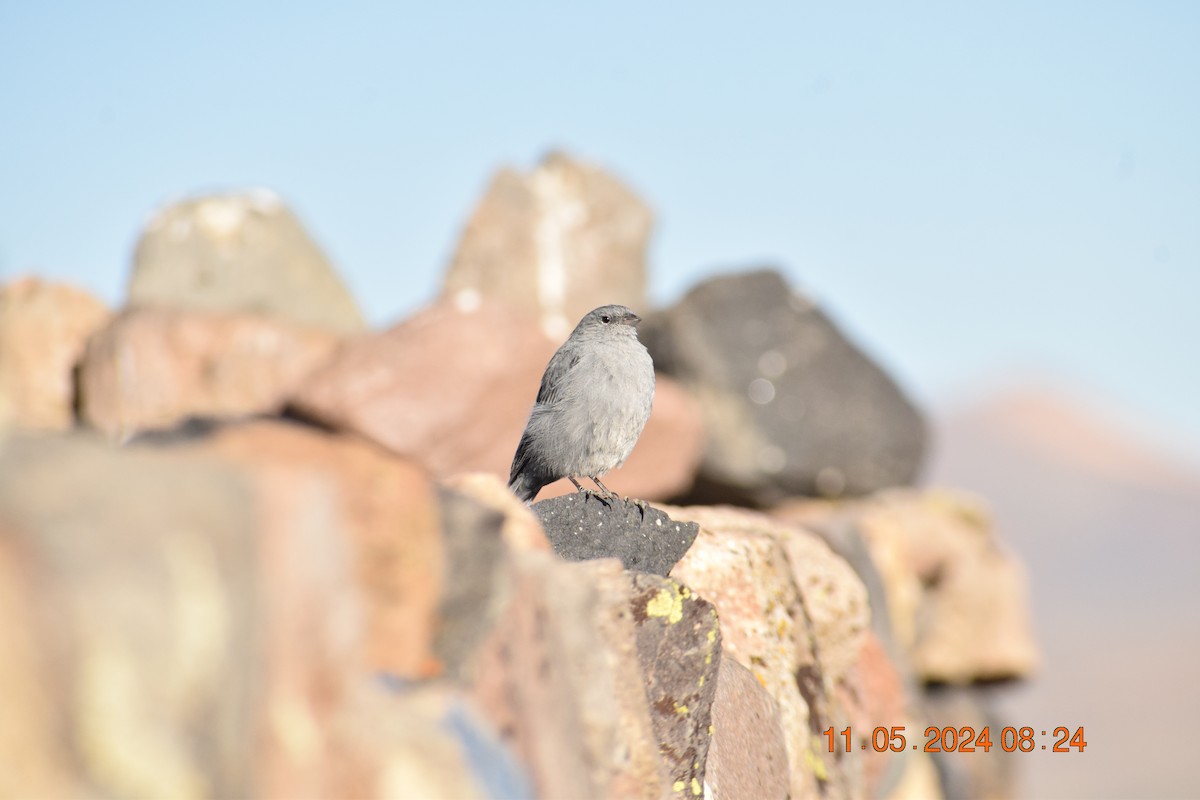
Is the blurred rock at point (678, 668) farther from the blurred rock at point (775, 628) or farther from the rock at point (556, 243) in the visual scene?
the rock at point (556, 243)

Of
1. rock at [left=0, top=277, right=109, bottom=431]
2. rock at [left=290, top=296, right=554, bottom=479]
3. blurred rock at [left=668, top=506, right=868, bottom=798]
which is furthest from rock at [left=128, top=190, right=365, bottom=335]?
blurred rock at [left=668, top=506, right=868, bottom=798]

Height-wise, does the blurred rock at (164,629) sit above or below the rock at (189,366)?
above

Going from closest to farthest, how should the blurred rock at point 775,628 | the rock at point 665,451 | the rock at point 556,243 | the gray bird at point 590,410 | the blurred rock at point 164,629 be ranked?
the blurred rock at point 164,629 → the blurred rock at point 775,628 → the gray bird at point 590,410 → the rock at point 665,451 → the rock at point 556,243

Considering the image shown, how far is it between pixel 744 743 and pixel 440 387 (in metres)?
6.89

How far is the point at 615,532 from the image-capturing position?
4.72m

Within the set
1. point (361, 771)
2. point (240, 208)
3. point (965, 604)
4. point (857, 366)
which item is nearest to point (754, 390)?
point (857, 366)

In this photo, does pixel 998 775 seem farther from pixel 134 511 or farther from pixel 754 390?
pixel 134 511

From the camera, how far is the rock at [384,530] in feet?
8.71

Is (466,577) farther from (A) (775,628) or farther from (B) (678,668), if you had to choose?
(A) (775,628)

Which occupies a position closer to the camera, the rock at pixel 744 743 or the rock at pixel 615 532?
the rock at pixel 744 743

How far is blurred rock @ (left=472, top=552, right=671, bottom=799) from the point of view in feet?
9.52

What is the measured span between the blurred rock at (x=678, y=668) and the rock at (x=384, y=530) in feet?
4.31

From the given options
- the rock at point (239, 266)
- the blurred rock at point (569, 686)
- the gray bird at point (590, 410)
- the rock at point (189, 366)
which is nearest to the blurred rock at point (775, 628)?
the gray bird at point (590, 410)

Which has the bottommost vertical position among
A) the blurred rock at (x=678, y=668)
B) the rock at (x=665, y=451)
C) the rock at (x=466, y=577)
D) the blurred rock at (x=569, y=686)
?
the rock at (x=665, y=451)
